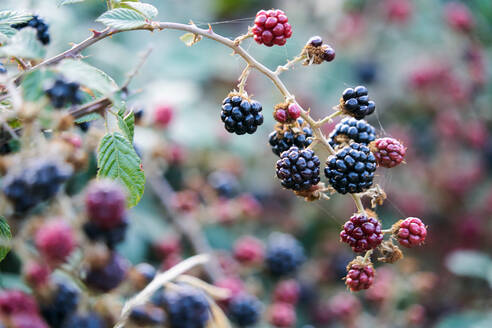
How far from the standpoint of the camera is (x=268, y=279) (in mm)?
3234

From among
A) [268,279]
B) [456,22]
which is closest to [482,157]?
[456,22]

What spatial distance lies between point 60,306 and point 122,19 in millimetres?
849

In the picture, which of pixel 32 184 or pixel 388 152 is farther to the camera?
pixel 388 152

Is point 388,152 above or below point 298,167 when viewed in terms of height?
above

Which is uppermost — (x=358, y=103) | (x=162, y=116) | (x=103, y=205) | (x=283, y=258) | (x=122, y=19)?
(x=358, y=103)

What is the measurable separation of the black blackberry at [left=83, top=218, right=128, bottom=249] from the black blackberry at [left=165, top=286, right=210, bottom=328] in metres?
0.70

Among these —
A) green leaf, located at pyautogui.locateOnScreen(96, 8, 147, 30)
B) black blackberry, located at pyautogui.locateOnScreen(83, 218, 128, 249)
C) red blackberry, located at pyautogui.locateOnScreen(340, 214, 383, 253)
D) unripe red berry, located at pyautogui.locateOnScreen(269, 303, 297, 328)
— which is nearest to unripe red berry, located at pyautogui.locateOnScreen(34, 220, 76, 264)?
black blackberry, located at pyautogui.locateOnScreen(83, 218, 128, 249)

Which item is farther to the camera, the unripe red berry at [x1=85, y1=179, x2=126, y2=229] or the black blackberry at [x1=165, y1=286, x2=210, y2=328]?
the black blackberry at [x1=165, y1=286, x2=210, y2=328]

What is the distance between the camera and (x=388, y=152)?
63.1 inches

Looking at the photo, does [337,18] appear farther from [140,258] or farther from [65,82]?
[65,82]

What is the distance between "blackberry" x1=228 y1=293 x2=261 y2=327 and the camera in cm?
245

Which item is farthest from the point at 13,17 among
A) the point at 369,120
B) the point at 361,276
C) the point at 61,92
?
the point at 369,120

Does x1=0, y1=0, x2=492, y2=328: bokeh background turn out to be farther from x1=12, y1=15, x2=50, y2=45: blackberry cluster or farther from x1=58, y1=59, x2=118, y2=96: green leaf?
x1=58, y1=59, x2=118, y2=96: green leaf

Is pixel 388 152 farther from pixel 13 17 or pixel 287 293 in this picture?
pixel 287 293
